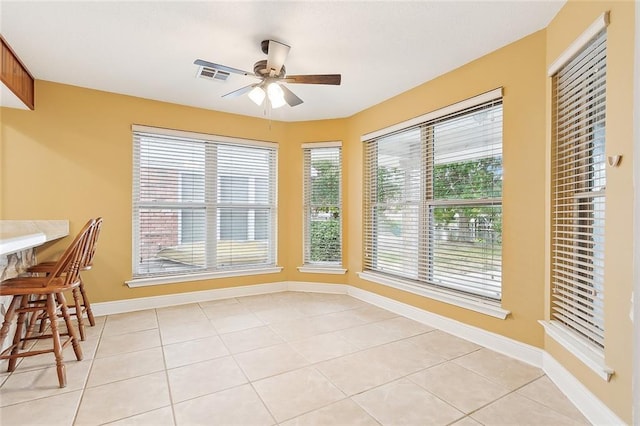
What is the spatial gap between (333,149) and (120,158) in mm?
2704

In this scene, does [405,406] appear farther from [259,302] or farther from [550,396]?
[259,302]

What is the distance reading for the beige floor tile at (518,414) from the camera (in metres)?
1.76

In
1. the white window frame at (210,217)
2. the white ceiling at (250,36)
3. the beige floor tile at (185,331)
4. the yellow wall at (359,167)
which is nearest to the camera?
the yellow wall at (359,167)

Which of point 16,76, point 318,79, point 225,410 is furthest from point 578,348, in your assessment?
point 16,76

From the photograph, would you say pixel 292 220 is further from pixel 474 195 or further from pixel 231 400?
pixel 231 400

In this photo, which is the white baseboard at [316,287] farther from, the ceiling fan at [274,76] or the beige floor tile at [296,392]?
the ceiling fan at [274,76]

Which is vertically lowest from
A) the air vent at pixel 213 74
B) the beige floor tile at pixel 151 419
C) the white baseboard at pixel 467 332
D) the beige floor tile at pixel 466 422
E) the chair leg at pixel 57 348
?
the beige floor tile at pixel 466 422

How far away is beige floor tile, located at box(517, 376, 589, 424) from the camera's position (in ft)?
6.01

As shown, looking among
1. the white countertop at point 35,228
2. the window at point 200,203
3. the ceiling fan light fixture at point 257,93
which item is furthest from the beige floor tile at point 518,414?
the white countertop at point 35,228

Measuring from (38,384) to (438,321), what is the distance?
3239 millimetres

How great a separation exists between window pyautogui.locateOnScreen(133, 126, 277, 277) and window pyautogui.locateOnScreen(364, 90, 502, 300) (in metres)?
1.55

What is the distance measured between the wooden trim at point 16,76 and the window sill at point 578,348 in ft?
14.9

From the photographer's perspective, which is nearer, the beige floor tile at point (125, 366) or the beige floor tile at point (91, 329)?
the beige floor tile at point (125, 366)

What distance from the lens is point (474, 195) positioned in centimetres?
291
